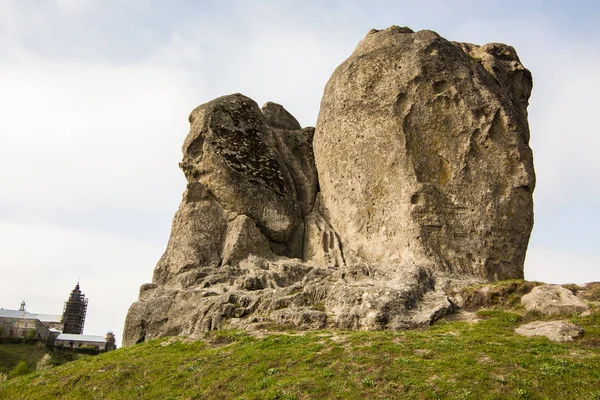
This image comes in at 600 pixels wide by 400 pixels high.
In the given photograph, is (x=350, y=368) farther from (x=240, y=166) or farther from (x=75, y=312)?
(x=75, y=312)

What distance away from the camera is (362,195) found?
3144cm

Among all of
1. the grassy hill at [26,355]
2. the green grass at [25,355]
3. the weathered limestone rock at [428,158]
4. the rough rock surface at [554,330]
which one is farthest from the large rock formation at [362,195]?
the green grass at [25,355]

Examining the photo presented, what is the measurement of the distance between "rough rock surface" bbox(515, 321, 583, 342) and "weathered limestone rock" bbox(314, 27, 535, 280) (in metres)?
8.37

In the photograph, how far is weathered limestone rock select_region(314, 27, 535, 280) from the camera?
2847 cm

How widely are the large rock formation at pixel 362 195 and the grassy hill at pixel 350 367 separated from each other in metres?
3.52

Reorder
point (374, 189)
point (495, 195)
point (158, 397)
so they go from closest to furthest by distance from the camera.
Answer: point (158, 397) < point (495, 195) < point (374, 189)

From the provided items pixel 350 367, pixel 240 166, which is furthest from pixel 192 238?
pixel 350 367

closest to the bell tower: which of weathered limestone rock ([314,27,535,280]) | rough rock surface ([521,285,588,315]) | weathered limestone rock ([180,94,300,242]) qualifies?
weathered limestone rock ([180,94,300,242])

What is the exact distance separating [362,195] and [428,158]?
13.1 feet

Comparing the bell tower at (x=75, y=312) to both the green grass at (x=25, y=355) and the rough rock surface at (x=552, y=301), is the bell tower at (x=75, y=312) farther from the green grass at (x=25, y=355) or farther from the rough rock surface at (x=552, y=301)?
the rough rock surface at (x=552, y=301)

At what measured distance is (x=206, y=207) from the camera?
32.5m

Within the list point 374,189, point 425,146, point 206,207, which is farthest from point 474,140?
point 206,207

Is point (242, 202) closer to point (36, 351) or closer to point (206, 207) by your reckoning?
point (206, 207)

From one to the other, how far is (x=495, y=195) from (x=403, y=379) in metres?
16.7
